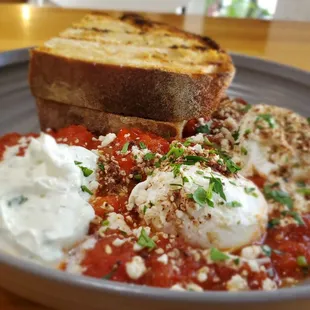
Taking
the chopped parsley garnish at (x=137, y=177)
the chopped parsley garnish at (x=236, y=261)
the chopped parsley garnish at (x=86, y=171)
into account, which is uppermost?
the chopped parsley garnish at (x=86, y=171)

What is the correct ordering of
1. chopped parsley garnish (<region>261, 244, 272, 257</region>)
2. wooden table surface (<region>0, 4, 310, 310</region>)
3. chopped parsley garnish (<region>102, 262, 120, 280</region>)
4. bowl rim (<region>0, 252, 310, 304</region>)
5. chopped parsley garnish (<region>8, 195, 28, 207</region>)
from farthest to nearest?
wooden table surface (<region>0, 4, 310, 310</region>), chopped parsley garnish (<region>261, 244, 272, 257</region>), chopped parsley garnish (<region>8, 195, 28, 207</region>), chopped parsley garnish (<region>102, 262, 120, 280</region>), bowl rim (<region>0, 252, 310, 304</region>)

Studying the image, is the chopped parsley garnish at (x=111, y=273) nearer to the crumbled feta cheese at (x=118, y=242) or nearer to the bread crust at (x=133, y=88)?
the crumbled feta cheese at (x=118, y=242)

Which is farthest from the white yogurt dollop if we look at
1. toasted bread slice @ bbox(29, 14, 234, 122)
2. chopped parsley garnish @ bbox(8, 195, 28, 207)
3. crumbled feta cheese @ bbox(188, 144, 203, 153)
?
toasted bread slice @ bbox(29, 14, 234, 122)

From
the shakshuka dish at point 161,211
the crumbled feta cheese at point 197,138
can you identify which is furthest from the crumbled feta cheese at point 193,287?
the crumbled feta cheese at point 197,138

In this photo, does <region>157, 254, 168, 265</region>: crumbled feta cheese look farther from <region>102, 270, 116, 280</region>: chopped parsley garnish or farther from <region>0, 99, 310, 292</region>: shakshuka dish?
<region>102, 270, 116, 280</region>: chopped parsley garnish

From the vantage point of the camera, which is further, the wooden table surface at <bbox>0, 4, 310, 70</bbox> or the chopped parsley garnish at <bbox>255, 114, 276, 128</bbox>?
the wooden table surface at <bbox>0, 4, 310, 70</bbox>

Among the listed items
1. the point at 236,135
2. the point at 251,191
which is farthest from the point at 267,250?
the point at 236,135
